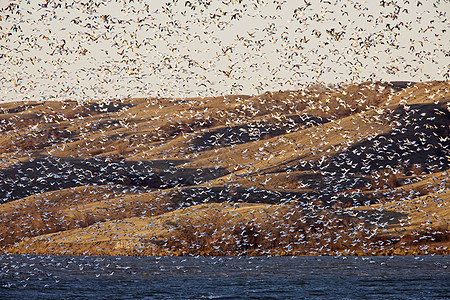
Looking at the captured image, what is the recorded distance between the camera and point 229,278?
42594 millimetres

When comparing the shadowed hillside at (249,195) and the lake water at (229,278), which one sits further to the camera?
the shadowed hillside at (249,195)

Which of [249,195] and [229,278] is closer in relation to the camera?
[229,278]

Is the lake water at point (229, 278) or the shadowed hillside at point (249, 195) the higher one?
the shadowed hillside at point (249, 195)

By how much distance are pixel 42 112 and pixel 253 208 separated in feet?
419

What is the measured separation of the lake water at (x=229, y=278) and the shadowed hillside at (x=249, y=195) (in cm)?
603

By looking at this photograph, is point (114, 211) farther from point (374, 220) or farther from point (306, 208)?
point (374, 220)

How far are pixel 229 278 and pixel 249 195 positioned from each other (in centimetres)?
3607

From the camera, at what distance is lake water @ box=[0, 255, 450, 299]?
118 feet

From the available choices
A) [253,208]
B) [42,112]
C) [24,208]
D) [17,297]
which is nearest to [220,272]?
[17,297]

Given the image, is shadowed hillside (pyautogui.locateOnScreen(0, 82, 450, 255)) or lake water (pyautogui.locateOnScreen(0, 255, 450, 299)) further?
shadowed hillside (pyautogui.locateOnScreen(0, 82, 450, 255))

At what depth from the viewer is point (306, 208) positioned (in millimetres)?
65312

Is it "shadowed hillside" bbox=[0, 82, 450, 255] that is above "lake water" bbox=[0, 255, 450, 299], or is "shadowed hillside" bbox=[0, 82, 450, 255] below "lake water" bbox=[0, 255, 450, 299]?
above

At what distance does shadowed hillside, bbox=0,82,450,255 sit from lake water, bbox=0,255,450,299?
6027mm

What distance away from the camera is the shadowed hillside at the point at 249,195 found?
6150 cm
